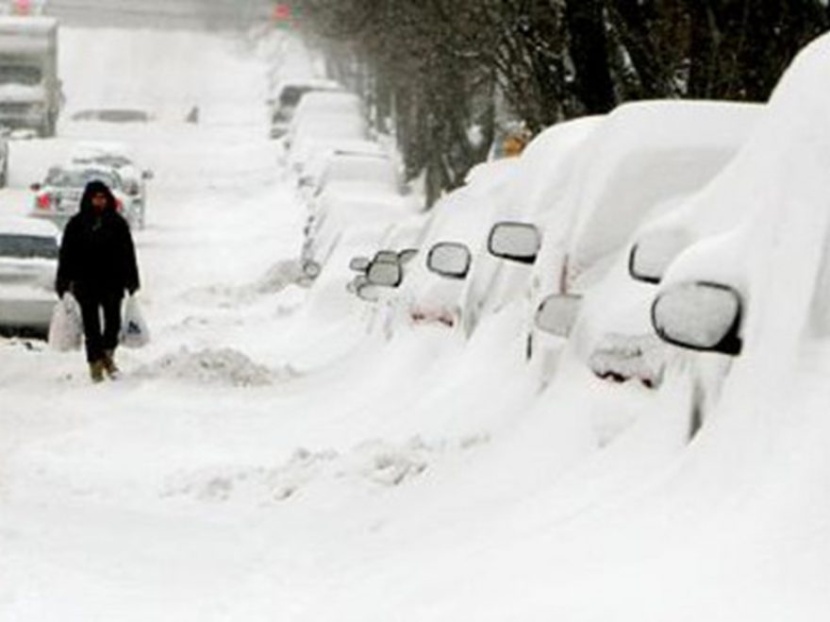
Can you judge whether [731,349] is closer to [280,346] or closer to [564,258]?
[564,258]

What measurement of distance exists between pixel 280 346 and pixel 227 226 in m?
24.7

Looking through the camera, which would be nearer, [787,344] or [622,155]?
[787,344]

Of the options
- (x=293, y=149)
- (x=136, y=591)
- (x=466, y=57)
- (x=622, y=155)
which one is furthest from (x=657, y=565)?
(x=293, y=149)

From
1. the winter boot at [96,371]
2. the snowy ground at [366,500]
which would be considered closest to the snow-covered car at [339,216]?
the snowy ground at [366,500]

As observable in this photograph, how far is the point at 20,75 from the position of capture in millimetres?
59094

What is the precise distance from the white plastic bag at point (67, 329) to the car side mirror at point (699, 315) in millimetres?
12461

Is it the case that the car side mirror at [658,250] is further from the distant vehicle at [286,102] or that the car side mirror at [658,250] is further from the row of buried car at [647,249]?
the distant vehicle at [286,102]

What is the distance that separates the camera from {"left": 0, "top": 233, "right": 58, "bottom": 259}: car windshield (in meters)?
22.8

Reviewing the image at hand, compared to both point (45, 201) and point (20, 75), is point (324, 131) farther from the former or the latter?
point (45, 201)

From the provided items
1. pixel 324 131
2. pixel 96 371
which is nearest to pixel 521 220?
pixel 96 371

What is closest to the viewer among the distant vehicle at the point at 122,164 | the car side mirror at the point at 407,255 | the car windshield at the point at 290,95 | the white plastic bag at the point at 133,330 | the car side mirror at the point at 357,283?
the car side mirror at the point at 407,255

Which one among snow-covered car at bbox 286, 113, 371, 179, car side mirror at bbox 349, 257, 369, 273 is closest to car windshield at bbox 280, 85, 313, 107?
snow-covered car at bbox 286, 113, 371, 179

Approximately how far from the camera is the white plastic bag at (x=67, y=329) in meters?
18.0

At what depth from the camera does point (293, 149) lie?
58.4 m
